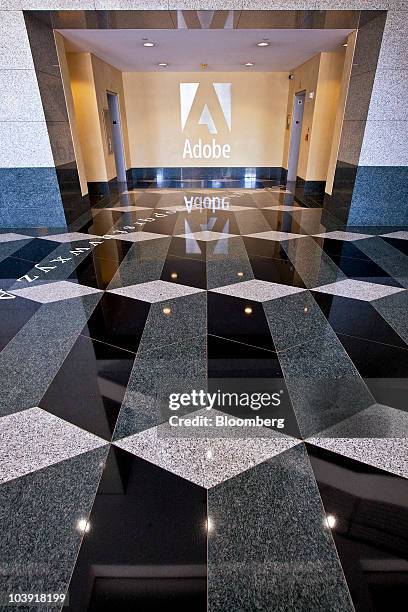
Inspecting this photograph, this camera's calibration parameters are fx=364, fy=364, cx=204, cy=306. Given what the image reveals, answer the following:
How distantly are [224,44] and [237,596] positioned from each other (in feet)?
24.0

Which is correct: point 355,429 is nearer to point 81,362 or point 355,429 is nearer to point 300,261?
point 81,362

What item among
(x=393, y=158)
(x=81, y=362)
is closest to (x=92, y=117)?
(x=393, y=158)

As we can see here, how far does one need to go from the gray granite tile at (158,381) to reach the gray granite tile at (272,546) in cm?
55

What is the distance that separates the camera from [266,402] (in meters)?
2.00

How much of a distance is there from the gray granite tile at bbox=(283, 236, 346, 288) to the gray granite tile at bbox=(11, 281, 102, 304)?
82.1 inches

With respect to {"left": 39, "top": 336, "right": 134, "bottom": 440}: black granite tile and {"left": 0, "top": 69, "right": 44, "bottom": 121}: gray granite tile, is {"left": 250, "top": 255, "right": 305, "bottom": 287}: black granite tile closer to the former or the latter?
{"left": 39, "top": 336, "right": 134, "bottom": 440}: black granite tile

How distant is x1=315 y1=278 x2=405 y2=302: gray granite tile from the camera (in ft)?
10.7

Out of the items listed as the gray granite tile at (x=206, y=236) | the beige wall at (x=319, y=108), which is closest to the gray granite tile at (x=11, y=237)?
the gray granite tile at (x=206, y=236)

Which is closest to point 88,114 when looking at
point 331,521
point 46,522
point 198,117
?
point 198,117

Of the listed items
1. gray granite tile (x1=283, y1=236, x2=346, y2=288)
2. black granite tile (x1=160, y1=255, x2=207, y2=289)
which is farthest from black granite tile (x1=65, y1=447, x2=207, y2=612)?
gray granite tile (x1=283, y1=236, x2=346, y2=288)

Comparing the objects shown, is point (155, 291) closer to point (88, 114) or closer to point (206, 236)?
point (206, 236)

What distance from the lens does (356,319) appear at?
289 cm

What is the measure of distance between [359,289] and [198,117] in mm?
8468

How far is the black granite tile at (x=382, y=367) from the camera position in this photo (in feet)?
6.73
